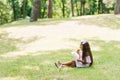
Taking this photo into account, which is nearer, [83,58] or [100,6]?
[83,58]

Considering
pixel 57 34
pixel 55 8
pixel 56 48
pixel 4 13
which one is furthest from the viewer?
pixel 55 8

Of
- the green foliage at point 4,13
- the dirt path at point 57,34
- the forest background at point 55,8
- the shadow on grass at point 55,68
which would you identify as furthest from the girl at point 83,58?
the green foliage at point 4,13

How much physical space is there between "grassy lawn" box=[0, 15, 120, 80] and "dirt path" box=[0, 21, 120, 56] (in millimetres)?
632

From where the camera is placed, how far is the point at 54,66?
1241cm

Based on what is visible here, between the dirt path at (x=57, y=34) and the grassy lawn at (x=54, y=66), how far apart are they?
2.07 feet

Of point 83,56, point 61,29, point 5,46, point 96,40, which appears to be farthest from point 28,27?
point 83,56

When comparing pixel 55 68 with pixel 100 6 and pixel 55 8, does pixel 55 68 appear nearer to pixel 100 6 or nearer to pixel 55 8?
pixel 100 6

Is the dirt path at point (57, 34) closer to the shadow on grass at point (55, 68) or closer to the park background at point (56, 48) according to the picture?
the park background at point (56, 48)

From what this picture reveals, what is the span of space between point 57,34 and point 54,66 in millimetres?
7415

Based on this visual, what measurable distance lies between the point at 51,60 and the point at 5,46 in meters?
5.30

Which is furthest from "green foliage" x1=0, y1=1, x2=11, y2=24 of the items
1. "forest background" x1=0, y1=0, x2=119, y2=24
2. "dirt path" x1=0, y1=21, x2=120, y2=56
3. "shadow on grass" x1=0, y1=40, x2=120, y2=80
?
"shadow on grass" x1=0, y1=40, x2=120, y2=80

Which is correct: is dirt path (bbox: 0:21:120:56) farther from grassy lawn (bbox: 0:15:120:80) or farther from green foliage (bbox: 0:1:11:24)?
→ green foliage (bbox: 0:1:11:24)

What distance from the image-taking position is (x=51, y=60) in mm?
13594

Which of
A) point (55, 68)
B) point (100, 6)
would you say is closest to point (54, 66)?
point (55, 68)
